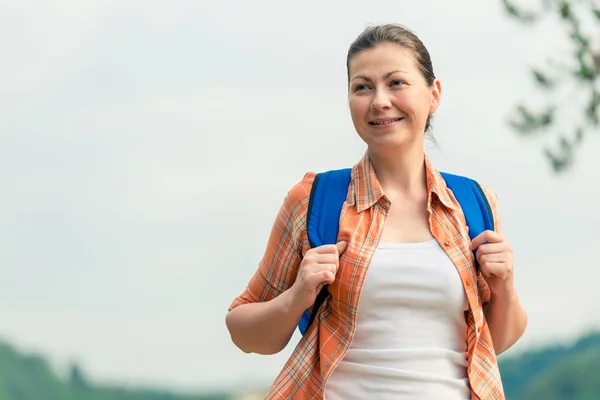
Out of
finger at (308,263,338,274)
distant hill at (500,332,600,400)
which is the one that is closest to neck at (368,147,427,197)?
finger at (308,263,338,274)

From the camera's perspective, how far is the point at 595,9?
13.1 ft

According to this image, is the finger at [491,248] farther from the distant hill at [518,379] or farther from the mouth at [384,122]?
the distant hill at [518,379]

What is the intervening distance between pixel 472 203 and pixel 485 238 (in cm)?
12

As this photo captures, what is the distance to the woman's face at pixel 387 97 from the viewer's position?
1530mm

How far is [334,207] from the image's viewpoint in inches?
61.6

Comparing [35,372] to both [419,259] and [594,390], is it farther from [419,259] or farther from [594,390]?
[419,259]

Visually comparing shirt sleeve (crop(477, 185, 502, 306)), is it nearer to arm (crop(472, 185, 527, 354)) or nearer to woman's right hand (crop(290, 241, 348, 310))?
arm (crop(472, 185, 527, 354))

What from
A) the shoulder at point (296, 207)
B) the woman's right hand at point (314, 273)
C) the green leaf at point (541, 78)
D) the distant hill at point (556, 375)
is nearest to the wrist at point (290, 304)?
the woman's right hand at point (314, 273)

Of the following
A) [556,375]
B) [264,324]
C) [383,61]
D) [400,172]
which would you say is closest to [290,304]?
[264,324]

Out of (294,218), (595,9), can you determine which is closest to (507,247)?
(294,218)

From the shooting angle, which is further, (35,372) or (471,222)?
(35,372)

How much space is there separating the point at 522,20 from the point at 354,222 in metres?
2.96

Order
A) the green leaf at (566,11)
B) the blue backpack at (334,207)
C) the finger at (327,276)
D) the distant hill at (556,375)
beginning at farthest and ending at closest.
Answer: the distant hill at (556,375) → the green leaf at (566,11) → the blue backpack at (334,207) → the finger at (327,276)

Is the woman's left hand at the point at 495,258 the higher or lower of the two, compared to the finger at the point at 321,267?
higher
